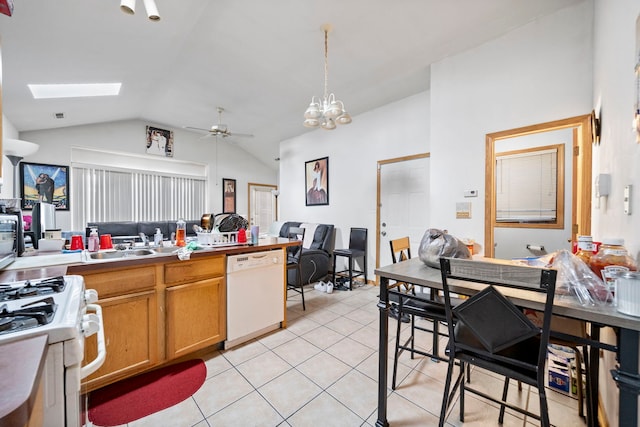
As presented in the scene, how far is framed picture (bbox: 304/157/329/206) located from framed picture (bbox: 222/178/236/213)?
2378 mm

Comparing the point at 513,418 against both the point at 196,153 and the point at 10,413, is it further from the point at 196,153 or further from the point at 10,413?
the point at 196,153

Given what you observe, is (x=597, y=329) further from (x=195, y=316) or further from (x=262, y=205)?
(x=262, y=205)

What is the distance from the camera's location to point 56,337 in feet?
2.44

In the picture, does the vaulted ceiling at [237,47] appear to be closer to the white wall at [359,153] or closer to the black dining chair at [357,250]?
the white wall at [359,153]

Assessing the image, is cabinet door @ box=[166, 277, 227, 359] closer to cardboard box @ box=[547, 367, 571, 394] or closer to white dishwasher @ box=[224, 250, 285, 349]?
white dishwasher @ box=[224, 250, 285, 349]

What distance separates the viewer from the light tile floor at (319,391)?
5.01 ft

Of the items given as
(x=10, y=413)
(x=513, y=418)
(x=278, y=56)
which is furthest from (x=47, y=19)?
(x=513, y=418)

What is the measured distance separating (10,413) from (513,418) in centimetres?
215

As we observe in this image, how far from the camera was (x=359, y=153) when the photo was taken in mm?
4547

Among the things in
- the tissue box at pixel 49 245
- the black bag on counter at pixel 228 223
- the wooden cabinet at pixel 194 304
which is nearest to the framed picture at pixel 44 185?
the tissue box at pixel 49 245

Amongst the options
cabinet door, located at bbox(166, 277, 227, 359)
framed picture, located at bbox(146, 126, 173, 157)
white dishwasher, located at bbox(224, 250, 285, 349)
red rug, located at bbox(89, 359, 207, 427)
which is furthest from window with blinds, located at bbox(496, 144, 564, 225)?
framed picture, located at bbox(146, 126, 173, 157)

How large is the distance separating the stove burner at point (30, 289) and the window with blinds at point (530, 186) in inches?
147

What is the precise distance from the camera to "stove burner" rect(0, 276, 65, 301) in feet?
3.25

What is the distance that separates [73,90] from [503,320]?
491 cm
